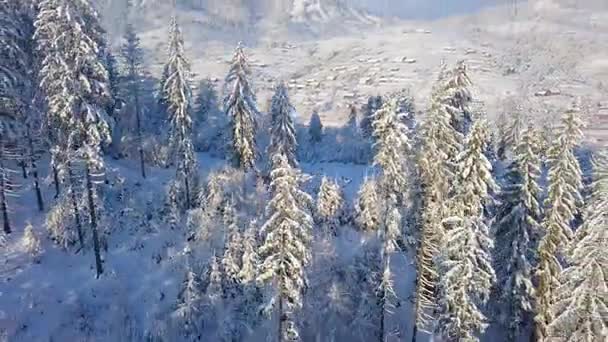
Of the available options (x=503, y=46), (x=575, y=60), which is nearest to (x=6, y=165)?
(x=575, y=60)

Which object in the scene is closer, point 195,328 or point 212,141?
Answer: point 195,328

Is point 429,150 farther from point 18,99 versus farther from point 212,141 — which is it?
point 212,141

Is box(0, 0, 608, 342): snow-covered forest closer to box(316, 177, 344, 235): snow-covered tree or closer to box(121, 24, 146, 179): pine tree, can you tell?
box(316, 177, 344, 235): snow-covered tree

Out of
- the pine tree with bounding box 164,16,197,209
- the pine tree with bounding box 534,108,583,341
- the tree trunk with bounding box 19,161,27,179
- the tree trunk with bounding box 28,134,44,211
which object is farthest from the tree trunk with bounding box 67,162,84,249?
the pine tree with bounding box 534,108,583,341

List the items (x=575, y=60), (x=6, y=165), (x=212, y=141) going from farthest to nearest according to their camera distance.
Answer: (x=575, y=60)
(x=212, y=141)
(x=6, y=165)

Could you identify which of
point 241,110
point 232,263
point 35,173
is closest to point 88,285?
point 232,263

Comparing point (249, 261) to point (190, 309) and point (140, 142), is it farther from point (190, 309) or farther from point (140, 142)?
point (140, 142)
